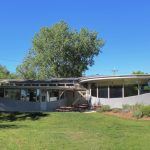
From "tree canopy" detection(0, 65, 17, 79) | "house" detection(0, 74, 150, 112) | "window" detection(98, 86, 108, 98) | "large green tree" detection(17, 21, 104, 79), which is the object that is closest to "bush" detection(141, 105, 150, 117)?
"house" detection(0, 74, 150, 112)

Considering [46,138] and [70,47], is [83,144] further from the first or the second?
[70,47]

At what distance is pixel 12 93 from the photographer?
47812 mm

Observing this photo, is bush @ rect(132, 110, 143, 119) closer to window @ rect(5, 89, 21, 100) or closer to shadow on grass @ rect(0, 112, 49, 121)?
shadow on grass @ rect(0, 112, 49, 121)

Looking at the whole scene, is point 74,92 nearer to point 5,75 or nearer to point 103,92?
point 103,92

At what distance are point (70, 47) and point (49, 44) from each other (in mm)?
3473

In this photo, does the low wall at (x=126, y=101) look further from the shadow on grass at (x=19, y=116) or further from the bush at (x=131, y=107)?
the shadow on grass at (x=19, y=116)

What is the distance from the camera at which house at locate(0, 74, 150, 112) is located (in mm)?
42156

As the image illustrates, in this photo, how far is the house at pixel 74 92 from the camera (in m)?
42.2

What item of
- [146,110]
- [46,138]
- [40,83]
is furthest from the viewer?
[40,83]


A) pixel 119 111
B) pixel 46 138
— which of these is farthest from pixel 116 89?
pixel 46 138

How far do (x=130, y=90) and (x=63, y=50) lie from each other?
95.0 feet

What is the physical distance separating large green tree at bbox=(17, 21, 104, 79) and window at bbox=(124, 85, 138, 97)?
92.4 feet

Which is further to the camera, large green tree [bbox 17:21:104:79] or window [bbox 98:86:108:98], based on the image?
large green tree [bbox 17:21:104:79]

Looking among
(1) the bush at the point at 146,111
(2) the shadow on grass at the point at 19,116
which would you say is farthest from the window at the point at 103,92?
(1) the bush at the point at 146,111
